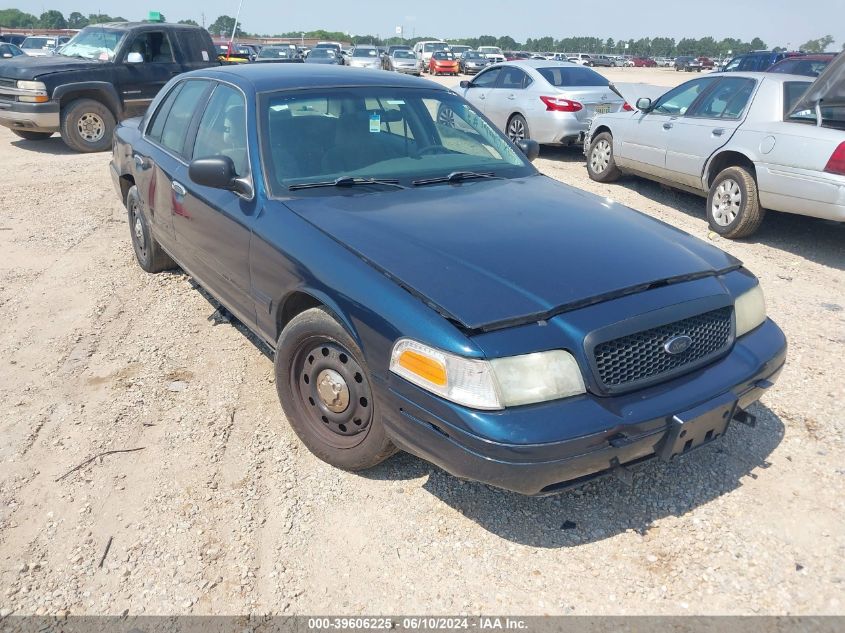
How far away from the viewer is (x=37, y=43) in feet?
81.0

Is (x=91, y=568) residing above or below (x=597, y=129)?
below

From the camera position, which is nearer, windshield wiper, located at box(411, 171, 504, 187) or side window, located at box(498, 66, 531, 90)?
windshield wiper, located at box(411, 171, 504, 187)

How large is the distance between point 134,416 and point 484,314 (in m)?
2.19

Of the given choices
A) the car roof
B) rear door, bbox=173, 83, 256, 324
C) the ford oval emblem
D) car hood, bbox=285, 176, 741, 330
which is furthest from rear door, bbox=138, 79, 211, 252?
the ford oval emblem

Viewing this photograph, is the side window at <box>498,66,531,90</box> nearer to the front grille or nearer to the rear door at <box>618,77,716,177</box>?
the rear door at <box>618,77,716,177</box>

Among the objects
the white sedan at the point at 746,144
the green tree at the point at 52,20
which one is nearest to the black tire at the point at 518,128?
the white sedan at the point at 746,144

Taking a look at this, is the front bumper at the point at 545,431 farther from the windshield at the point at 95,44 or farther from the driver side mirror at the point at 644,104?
the windshield at the point at 95,44

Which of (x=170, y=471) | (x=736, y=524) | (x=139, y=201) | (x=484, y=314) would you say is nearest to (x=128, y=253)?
(x=139, y=201)

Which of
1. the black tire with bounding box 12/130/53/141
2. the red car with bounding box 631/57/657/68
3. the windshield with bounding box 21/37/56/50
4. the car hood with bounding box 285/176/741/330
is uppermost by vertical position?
the red car with bounding box 631/57/657/68

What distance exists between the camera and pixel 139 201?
5.14 metres

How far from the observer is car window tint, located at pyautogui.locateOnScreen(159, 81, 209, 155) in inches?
170

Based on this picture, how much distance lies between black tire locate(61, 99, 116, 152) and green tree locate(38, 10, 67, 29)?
77201 millimetres

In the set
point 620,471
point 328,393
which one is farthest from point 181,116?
point 620,471

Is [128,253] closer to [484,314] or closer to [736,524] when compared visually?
[484,314]
